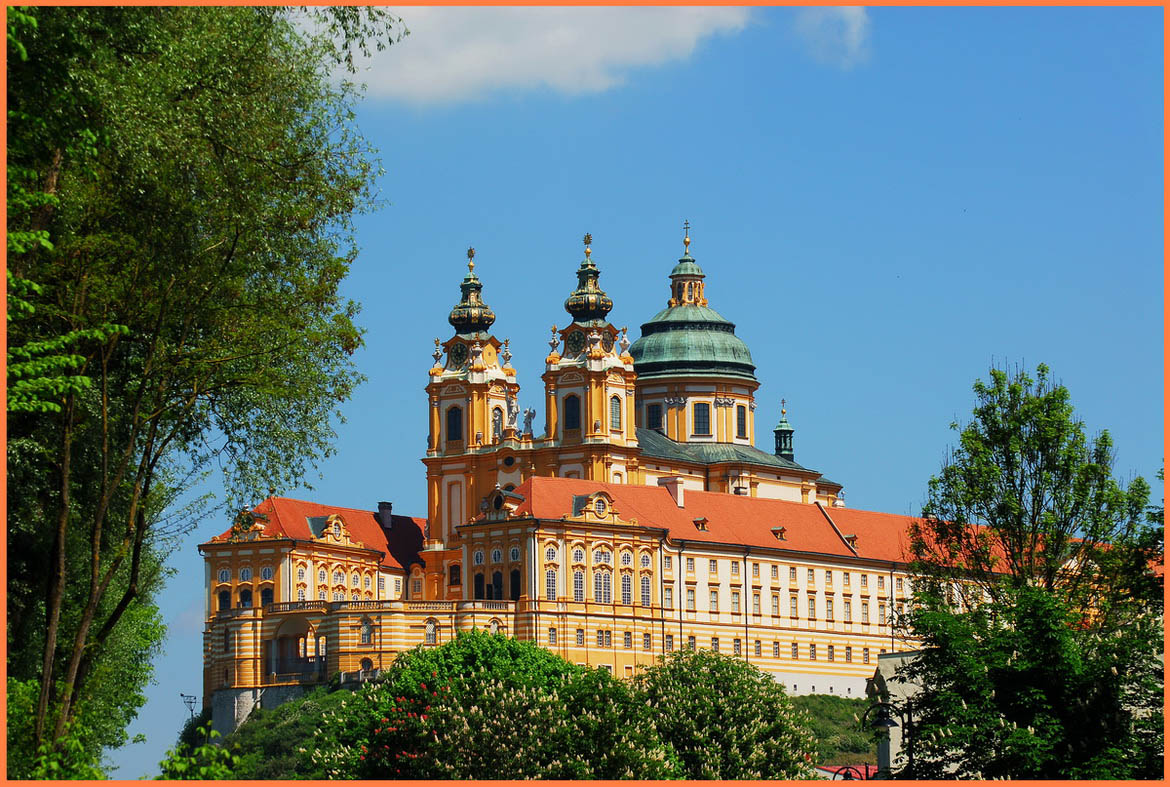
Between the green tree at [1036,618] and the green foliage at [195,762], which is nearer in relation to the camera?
the green foliage at [195,762]

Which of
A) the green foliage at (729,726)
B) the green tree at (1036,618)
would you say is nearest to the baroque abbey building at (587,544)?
the green foliage at (729,726)

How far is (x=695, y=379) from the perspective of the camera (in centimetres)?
14650

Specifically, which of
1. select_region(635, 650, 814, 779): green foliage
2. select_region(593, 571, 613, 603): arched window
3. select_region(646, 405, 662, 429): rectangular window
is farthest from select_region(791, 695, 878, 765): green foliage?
select_region(646, 405, 662, 429): rectangular window

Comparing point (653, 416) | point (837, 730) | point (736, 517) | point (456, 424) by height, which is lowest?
point (837, 730)

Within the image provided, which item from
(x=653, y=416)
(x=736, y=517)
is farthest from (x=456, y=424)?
(x=736, y=517)

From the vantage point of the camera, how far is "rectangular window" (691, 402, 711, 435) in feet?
480

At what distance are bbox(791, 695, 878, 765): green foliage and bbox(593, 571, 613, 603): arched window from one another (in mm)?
12225

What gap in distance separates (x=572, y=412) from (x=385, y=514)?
16000mm

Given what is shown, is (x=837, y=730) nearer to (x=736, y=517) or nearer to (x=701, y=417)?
(x=736, y=517)

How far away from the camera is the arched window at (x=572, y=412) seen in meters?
137

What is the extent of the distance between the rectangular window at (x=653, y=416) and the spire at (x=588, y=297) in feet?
33.9

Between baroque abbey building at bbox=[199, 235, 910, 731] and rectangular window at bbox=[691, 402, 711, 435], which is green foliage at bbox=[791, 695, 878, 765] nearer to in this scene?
baroque abbey building at bbox=[199, 235, 910, 731]

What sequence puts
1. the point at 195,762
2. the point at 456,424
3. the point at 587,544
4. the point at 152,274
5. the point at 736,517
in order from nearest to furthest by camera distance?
the point at 195,762 → the point at 152,274 → the point at 587,544 → the point at 736,517 → the point at 456,424

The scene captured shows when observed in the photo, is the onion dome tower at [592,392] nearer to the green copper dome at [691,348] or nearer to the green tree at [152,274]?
the green copper dome at [691,348]
